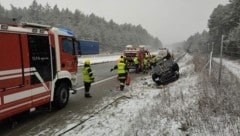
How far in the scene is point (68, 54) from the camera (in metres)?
11.7

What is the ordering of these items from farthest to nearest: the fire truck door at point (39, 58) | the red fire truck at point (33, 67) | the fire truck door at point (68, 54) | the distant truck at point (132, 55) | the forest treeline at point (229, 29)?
the forest treeline at point (229, 29) → the distant truck at point (132, 55) → the fire truck door at point (68, 54) → the fire truck door at point (39, 58) → the red fire truck at point (33, 67)

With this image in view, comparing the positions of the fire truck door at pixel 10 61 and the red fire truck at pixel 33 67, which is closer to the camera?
the fire truck door at pixel 10 61

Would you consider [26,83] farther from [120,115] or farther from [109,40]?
[109,40]

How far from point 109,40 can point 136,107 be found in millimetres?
117721

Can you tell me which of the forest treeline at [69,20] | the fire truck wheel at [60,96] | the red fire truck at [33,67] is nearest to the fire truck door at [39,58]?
the red fire truck at [33,67]

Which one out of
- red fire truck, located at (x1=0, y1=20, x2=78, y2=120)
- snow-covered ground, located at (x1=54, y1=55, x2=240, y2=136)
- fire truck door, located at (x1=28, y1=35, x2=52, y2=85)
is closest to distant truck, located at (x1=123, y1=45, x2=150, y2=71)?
red fire truck, located at (x1=0, y1=20, x2=78, y2=120)

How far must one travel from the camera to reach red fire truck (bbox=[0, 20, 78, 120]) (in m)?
8.11

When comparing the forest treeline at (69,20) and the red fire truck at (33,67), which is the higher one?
the forest treeline at (69,20)

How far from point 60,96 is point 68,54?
1.62 metres

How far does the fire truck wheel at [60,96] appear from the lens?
10.9 m

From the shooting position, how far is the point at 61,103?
1119 cm

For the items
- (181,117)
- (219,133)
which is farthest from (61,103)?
(219,133)

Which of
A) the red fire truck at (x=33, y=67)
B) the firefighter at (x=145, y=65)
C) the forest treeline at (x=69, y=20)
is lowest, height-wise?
the firefighter at (x=145, y=65)

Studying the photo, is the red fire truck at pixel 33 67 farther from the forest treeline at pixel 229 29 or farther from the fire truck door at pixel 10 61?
the forest treeline at pixel 229 29
